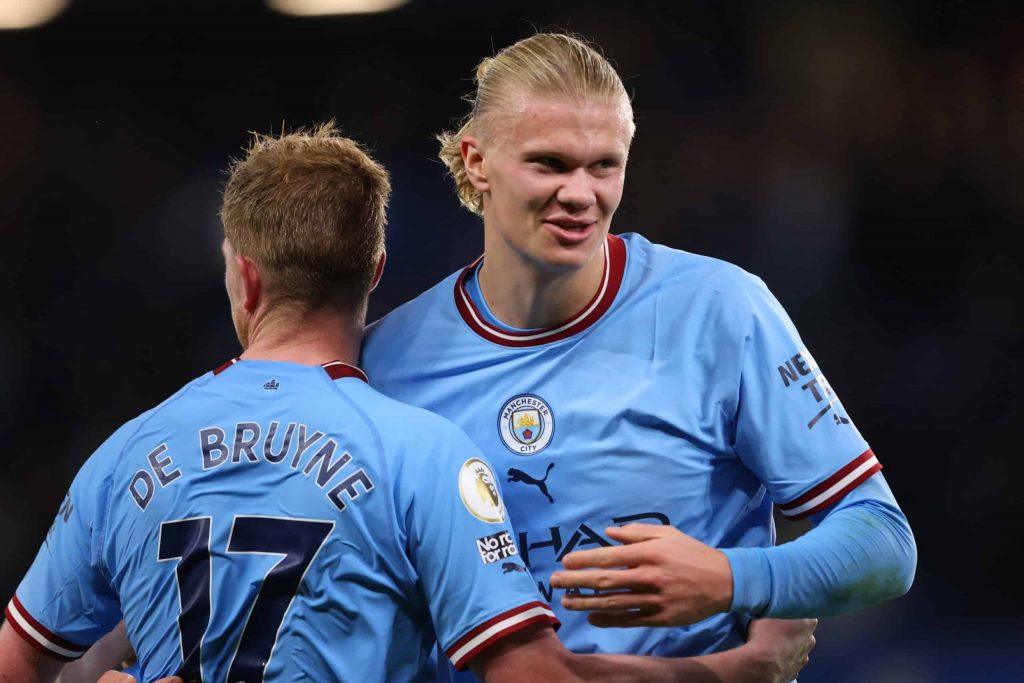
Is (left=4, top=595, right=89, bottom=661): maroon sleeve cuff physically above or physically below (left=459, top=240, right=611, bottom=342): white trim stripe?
below

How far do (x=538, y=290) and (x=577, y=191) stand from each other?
0.72 feet

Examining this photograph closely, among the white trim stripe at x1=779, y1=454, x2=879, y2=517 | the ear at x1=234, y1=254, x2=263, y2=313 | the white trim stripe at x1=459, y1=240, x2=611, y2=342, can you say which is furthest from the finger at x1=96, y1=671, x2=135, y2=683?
the white trim stripe at x1=779, y1=454, x2=879, y2=517

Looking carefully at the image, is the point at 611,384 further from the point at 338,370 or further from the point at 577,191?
the point at 338,370

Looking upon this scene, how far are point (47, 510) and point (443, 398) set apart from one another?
119 inches

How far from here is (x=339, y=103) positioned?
469cm

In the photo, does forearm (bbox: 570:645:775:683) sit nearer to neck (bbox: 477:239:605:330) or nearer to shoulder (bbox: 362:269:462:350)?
neck (bbox: 477:239:605:330)

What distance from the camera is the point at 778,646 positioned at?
1931mm

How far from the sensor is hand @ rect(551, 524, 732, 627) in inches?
61.4

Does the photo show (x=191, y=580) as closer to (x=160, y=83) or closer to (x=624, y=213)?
(x=624, y=213)

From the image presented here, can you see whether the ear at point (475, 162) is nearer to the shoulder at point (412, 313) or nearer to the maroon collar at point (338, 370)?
the shoulder at point (412, 313)

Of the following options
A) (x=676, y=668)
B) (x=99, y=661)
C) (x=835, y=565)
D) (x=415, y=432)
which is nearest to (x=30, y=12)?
(x=99, y=661)

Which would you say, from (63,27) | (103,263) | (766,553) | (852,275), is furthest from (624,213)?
(766,553)

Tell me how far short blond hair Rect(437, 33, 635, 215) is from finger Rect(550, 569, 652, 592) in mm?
807

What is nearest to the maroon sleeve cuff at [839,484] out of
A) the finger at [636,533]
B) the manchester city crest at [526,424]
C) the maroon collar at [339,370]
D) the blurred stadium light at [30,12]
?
the finger at [636,533]
